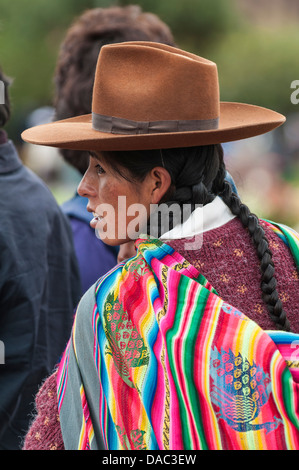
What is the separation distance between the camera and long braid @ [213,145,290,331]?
1.68 metres

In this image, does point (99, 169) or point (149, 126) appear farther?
point (99, 169)

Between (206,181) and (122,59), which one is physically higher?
(122,59)

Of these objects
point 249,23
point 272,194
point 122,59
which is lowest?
point 272,194

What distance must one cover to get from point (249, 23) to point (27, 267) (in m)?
11.9

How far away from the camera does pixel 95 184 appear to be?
70.8 inches

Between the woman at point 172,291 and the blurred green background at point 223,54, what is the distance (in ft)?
26.9

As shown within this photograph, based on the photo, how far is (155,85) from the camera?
1.71 m

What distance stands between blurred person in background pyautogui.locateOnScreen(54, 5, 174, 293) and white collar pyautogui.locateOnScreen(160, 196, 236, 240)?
1057mm

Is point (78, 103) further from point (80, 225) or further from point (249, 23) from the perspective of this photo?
point (249, 23)

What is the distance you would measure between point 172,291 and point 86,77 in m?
1.68

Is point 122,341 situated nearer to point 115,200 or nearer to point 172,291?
point 172,291

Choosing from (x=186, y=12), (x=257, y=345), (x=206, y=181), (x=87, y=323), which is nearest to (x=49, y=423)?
(x=87, y=323)

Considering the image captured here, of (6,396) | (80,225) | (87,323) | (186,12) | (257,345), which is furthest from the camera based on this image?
(186,12)

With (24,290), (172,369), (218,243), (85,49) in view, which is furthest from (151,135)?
(85,49)
